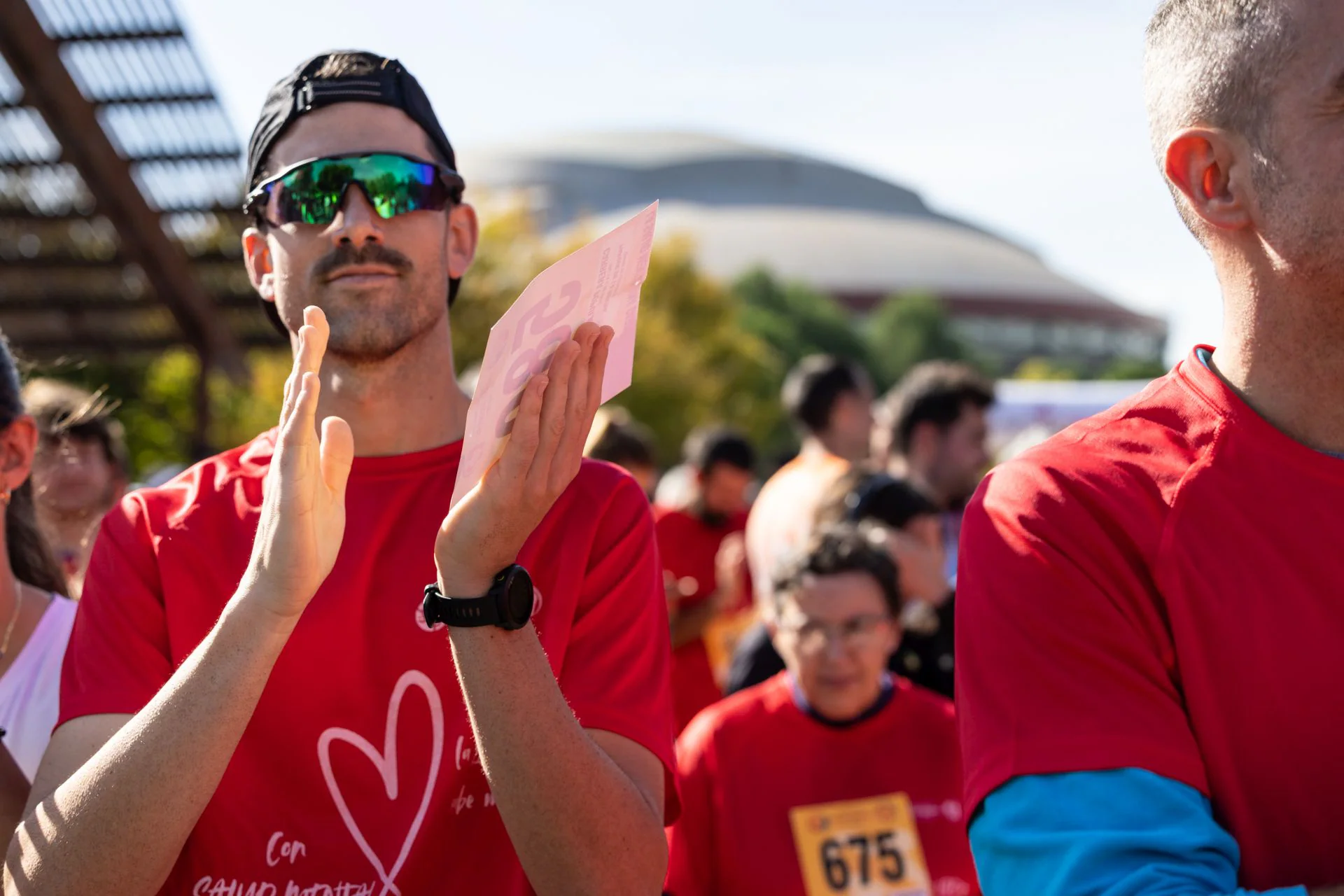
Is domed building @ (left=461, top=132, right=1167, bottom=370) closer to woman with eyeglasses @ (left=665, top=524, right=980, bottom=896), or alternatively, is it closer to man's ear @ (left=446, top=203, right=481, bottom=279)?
woman with eyeglasses @ (left=665, top=524, right=980, bottom=896)

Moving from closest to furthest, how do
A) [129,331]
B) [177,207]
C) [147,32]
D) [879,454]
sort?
[879,454] < [147,32] < [177,207] < [129,331]

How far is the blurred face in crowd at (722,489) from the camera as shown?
23.9 ft

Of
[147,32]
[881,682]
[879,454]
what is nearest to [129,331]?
[147,32]

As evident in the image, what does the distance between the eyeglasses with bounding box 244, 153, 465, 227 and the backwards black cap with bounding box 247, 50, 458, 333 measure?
99 millimetres

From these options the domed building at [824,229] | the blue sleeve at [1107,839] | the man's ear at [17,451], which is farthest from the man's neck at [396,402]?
the domed building at [824,229]

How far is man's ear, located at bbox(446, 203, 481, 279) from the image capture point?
254 cm

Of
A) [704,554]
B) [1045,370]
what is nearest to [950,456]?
[704,554]

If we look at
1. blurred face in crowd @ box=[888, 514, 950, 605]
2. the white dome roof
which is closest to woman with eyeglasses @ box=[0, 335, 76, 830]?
blurred face in crowd @ box=[888, 514, 950, 605]

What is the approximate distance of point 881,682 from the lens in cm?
411

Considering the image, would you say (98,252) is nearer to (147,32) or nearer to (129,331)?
(129,331)

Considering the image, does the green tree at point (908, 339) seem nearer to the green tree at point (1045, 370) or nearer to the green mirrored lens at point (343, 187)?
the green tree at point (1045, 370)

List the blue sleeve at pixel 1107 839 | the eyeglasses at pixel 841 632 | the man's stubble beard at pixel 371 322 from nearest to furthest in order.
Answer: the blue sleeve at pixel 1107 839, the man's stubble beard at pixel 371 322, the eyeglasses at pixel 841 632

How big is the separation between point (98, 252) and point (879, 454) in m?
4.90

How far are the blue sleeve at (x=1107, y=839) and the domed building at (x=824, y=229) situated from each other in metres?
80.3
